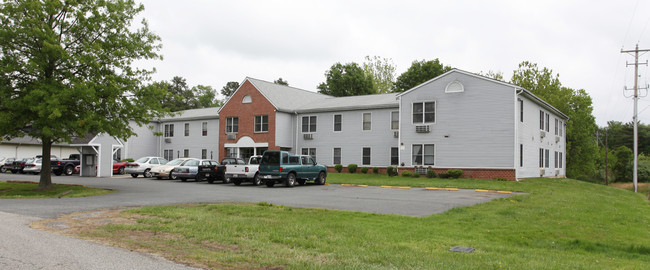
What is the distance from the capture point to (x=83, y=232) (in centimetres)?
924

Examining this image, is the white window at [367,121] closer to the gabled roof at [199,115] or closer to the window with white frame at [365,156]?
the window with white frame at [365,156]

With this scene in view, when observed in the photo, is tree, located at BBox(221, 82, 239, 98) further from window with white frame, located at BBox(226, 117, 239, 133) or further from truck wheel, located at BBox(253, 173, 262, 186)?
truck wheel, located at BBox(253, 173, 262, 186)

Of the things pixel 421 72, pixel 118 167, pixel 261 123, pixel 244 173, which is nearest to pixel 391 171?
pixel 244 173

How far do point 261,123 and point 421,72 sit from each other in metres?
23.4

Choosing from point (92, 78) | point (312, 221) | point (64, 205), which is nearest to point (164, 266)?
point (312, 221)

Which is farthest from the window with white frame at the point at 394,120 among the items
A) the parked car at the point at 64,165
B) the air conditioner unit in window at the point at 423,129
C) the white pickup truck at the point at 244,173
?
the parked car at the point at 64,165

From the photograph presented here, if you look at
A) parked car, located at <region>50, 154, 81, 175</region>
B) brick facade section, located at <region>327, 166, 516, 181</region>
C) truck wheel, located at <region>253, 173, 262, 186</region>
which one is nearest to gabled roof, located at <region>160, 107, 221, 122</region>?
parked car, located at <region>50, 154, 81, 175</region>

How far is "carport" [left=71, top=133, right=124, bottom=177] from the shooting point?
31.6 m

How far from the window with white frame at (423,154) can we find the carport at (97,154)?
66.9 ft

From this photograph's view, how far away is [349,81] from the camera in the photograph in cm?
6103

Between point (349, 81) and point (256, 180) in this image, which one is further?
point (349, 81)

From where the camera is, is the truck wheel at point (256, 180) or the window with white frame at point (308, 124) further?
the window with white frame at point (308, 124)

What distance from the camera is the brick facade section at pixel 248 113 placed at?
37562mm

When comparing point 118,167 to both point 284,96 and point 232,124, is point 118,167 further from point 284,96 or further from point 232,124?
point 284,96
